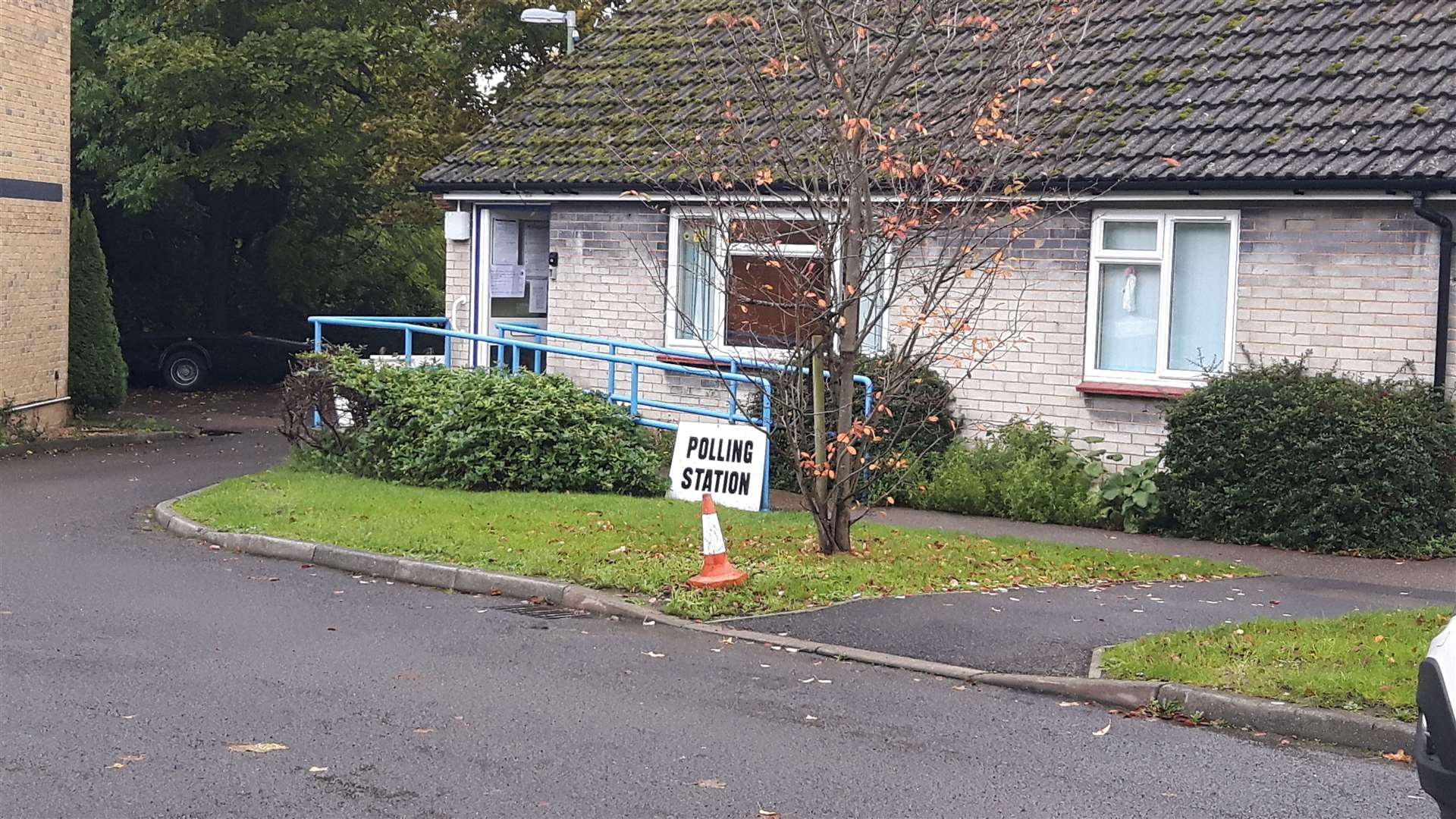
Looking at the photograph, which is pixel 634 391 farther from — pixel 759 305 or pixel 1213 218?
pixel 1213 218

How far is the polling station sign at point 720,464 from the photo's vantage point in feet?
48.0

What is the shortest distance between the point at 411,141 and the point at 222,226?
706 centimetres

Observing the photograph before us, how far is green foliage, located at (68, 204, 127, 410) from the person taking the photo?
2273 cm

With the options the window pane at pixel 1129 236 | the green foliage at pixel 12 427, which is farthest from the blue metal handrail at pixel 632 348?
the green foliage at pixel 12 427

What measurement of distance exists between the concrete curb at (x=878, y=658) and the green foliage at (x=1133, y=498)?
5.46 meters

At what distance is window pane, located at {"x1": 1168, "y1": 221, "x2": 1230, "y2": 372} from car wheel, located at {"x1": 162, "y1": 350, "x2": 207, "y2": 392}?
20638 mm

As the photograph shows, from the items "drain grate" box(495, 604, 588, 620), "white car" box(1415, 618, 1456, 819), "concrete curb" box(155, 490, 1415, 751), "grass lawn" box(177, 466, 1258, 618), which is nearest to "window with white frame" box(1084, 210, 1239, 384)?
"grass lawn" box(177, 466, 1258, 618)

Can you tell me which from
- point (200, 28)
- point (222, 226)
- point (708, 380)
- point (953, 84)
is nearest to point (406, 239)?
point (222, 226)

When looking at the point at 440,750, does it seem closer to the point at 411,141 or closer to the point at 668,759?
the point at 668,759

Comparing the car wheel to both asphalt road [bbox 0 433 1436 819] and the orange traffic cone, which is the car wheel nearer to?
asphalt road [bbox 0 433 1436 819]

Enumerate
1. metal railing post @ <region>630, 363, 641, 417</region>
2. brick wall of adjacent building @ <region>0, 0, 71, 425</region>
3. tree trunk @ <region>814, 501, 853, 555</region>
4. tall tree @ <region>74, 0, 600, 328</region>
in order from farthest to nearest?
tall tree @ <region>74, 0, 600, 328</region> < brick wall of adjacent building @ <region>0, 0, 71, 425</region> < metal railing post @ <region>630, 363, 641, 417</region> < tree trunk @ <region>814, 501, 853, 555</region>

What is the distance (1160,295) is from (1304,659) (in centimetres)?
698

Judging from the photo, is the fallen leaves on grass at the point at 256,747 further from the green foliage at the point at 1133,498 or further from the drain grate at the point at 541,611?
the green foliage at the point at 1133,498

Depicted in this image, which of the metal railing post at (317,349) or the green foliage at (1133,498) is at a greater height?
the metal railing post at (317,349)
